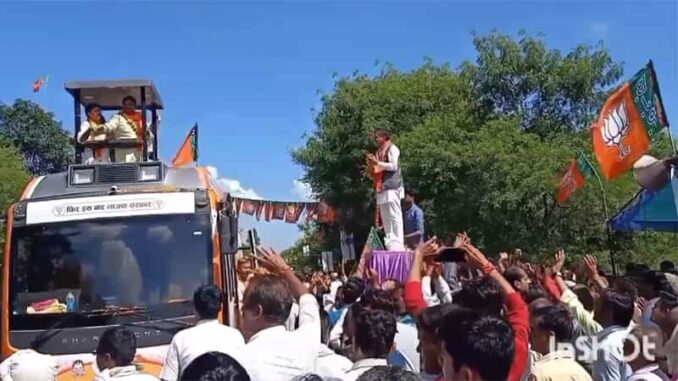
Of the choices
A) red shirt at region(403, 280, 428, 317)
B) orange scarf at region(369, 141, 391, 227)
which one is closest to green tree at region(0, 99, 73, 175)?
orange scarf at region(369, 141, 391, 227)

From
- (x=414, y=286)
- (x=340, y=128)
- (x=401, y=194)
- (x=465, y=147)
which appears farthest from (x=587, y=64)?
(x=414, y=286)

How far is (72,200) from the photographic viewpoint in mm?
8148

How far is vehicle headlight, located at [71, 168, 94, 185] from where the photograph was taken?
876 cm

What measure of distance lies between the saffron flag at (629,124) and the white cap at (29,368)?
6.78 m

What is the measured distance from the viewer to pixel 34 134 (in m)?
52.5

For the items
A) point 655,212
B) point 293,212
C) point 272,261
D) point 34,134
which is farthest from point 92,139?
point 34,134

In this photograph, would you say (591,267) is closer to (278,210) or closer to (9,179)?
(278,210)

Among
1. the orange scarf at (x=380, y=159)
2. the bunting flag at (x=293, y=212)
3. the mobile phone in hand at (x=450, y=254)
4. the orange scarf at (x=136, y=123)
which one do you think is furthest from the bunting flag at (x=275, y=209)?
the mobile phone in hand at (x=450, y=254)

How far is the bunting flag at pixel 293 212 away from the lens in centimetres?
3053

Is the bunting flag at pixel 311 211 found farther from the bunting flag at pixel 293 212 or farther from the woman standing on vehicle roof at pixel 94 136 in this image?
the woman standing on vehicle roof at pixel 94 136

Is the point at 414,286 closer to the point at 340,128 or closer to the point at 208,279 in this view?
the point at 208,279

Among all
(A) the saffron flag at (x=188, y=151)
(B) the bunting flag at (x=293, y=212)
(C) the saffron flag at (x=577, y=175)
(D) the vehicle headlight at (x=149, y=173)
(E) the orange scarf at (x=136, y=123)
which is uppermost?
(B) the bunting flag at (x=293, y=212)

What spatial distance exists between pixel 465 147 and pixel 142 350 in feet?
67.1

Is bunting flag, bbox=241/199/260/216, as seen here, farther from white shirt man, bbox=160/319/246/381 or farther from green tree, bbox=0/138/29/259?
white shirt man, bbox=160/319/246/381
